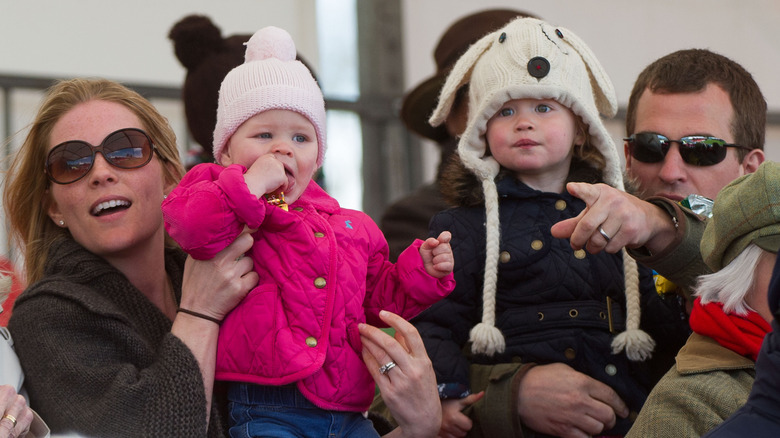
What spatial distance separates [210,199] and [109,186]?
0.57 metres

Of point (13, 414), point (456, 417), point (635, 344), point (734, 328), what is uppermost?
point (734, 328)

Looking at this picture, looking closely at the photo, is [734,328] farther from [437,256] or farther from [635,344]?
[437,256]

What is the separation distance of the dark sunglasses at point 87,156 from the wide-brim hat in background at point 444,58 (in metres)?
1.52

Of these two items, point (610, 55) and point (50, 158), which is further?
point (610, 55)

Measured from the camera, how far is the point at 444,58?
399cm

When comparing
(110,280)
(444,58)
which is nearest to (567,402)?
(110,280)

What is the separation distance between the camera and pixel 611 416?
2588 millimetres

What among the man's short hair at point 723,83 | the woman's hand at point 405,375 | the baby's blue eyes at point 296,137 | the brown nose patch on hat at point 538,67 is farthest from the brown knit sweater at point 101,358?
the man's short hair at point 723,83

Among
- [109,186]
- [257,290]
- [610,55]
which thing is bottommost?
[610,55]

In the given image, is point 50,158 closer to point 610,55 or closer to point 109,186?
point 109,186

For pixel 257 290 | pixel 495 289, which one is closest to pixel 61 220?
pixel 257 290

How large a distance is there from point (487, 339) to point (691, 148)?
77 cm

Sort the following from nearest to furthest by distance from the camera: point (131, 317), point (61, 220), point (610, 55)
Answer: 1. point (131, 317)
2. point (61, 220)
3. point (610, 55)

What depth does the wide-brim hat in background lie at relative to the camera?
3.85m
